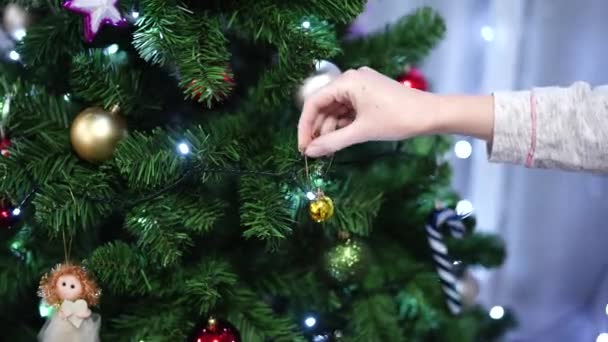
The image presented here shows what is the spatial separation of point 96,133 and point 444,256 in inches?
20.2

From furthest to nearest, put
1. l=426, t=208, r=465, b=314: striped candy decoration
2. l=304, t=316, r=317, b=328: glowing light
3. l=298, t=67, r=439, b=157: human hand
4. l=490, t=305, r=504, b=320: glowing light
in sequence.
A: l=490, t=305, r=504, b=320: glowing light
l=426, t=208, r=465, b=314: striped candy decoration
l=304, t=316, r=317, b=328: glowing light
l=298, t=67, r=439, b=157: human hand

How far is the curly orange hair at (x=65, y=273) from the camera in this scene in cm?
70

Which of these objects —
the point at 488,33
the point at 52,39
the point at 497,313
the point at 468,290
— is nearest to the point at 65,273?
the point at 52,39

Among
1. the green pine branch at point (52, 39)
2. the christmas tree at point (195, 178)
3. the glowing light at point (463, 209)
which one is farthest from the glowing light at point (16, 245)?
the glowing light at point (463, 209)

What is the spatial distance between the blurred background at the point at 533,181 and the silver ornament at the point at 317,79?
0.57m

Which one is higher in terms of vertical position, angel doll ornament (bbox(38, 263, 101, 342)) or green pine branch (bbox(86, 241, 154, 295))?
green pine branch (bbox(86, 241, 154, 295))

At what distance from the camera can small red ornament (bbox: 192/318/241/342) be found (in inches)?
28.0

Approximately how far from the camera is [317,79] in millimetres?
750

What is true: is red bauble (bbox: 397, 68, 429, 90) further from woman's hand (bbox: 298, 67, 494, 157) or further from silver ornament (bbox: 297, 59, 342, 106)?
woman's hand (bbox: 298, 67, 494, 157)

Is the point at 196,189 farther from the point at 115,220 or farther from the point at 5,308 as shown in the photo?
the point at 5,308

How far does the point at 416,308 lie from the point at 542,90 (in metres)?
0.38

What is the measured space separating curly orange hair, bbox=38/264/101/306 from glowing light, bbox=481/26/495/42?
0.95 m

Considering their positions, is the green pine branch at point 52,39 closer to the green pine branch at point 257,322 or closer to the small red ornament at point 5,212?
the small red ornament at point 5,212

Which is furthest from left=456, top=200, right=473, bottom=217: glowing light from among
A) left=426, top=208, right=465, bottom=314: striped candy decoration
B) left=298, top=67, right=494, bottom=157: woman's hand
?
left=298, top=67, right=494, bottom=157: woman's hand
